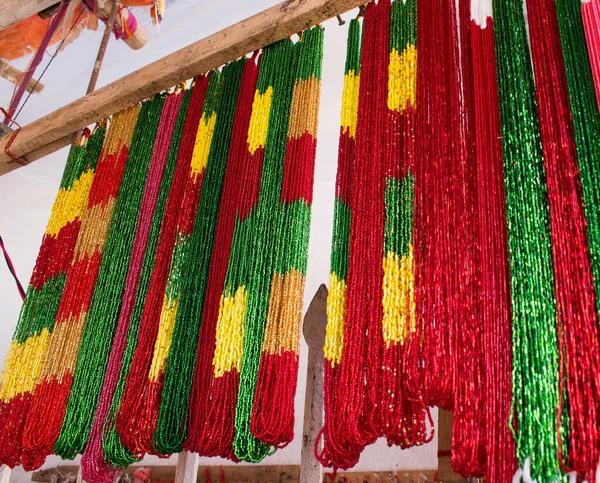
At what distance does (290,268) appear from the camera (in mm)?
1598

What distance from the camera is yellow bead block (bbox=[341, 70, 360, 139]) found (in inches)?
67.7

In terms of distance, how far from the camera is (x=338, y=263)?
150 cm

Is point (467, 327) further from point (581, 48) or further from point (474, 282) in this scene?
point (581, 48)

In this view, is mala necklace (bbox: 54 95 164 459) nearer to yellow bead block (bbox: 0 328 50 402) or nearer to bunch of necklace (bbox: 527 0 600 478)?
yellow bead block (bbox: 0 328 50 402)

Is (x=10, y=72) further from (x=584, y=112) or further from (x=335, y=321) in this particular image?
(x=584, y=112)

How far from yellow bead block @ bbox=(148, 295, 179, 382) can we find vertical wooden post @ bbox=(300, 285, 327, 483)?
0.40m

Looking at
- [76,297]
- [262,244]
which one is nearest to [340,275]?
[262,244]

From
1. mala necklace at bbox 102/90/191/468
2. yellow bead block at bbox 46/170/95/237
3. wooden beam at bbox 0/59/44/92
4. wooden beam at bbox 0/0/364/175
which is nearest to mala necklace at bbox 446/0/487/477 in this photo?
wooden beam at bbox 0/0/364/175

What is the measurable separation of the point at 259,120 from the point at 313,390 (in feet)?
2.93

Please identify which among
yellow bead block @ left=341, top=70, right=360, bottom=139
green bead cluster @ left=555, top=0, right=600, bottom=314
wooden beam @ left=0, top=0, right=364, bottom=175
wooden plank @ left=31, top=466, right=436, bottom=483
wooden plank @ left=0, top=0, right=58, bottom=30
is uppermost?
wooden plank @ left=0, top=0, right=58, bottom=30

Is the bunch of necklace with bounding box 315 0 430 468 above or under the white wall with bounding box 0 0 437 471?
under

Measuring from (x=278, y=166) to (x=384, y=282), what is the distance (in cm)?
60

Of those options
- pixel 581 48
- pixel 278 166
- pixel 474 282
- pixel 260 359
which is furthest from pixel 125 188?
pixel 581 48

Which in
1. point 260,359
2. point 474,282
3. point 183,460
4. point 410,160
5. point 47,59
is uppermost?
point 47,59
